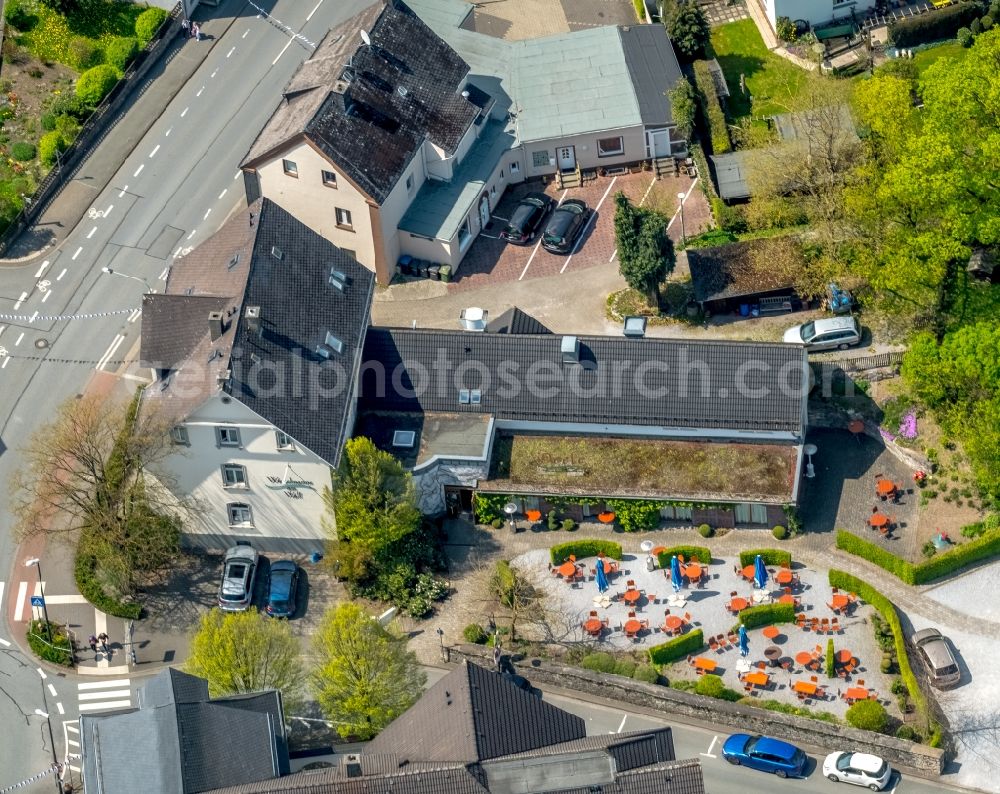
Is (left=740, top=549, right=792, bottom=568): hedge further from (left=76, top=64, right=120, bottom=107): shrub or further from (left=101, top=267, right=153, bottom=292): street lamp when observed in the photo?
(left=76, top=64, right=120, bottom=107): shrub

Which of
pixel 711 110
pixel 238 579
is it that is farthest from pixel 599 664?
pixel 711 110

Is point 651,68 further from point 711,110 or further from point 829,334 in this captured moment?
point 829,334

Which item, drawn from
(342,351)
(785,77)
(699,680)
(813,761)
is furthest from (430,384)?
(785,77)

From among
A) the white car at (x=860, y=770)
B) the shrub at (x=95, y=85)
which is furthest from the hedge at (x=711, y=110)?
the white car at (x=860, y=770)

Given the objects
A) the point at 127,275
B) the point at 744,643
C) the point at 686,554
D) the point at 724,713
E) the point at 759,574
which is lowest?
the point at 724,713

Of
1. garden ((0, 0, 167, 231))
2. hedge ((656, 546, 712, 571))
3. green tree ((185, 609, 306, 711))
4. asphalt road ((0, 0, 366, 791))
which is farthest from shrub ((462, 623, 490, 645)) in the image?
garden ((0, 0, 167, 231))

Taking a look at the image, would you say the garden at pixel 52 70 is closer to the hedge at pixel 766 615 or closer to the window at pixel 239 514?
the window at pixel 239 514
